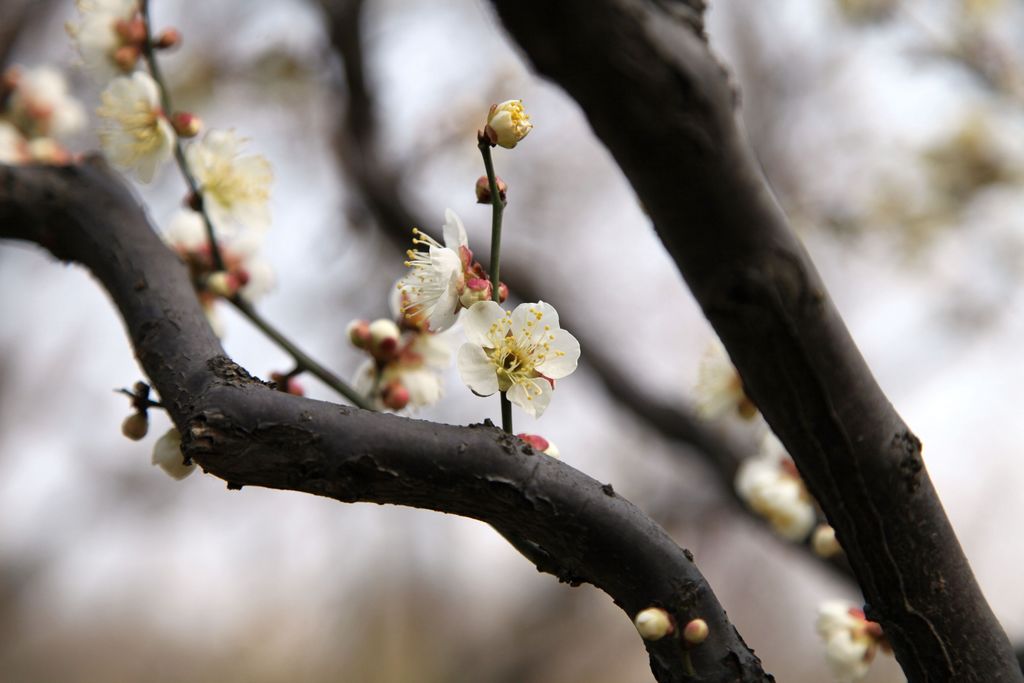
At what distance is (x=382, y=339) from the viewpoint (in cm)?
61

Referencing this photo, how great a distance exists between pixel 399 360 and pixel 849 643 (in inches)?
15.1

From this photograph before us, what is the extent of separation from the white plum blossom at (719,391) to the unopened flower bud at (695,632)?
1.12 ft

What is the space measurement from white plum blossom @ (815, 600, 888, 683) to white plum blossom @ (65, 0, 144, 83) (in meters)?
0.69

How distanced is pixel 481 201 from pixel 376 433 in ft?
0.48

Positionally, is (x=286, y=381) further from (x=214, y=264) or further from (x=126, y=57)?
(x=126, y=57)

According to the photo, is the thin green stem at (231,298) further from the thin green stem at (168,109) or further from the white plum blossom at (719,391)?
the white plum blossom at (719,391)

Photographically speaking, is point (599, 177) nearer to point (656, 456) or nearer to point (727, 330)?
point (656, 456)

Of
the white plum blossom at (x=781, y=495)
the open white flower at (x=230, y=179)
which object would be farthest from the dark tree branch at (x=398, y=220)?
the open white flower at (x=230, y=179)

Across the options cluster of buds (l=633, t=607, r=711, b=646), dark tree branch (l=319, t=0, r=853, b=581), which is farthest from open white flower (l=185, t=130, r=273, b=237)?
dark tree branch (l=319, t=0, r=853, b=581)

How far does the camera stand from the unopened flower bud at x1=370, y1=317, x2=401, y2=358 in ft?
2.00

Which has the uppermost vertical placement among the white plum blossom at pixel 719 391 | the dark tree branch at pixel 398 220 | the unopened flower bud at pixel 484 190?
the dark tree branch at pixel 398 220

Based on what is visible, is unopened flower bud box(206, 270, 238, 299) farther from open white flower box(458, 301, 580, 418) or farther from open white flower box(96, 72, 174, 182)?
open white flower box(458, 301, 580, 418)

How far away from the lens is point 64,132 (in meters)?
1.05

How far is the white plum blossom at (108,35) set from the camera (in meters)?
0.67
